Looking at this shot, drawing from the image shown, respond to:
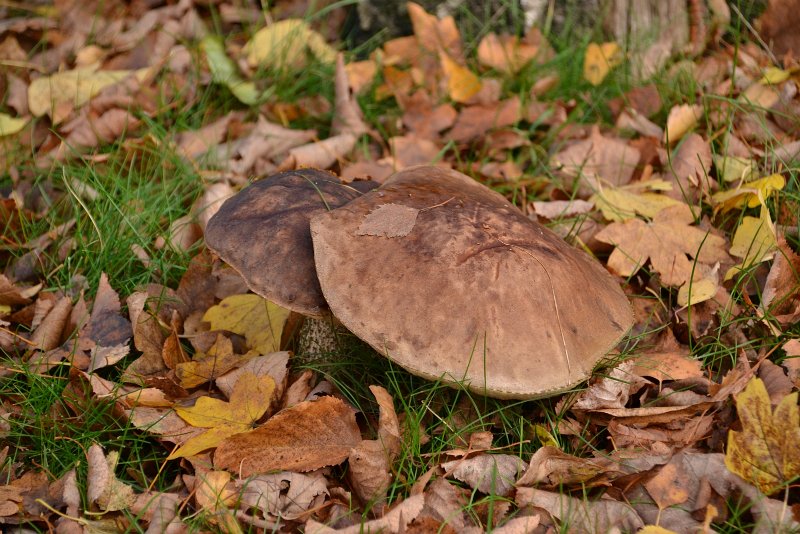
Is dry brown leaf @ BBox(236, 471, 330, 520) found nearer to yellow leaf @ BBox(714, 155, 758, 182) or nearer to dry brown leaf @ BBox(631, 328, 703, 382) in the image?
dry brown leaf @ BBox(631, 328, 703, 382)

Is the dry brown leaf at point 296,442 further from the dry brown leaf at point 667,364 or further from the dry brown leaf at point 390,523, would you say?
the dry brown leaf at point 667,364

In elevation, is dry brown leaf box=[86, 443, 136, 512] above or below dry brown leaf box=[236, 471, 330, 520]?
above

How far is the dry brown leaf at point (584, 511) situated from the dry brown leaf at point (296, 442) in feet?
1.79

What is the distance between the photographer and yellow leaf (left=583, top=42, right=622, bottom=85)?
3.89 meters

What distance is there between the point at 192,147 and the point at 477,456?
7.46 feet

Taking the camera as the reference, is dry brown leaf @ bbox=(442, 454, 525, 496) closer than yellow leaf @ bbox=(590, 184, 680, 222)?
Yes

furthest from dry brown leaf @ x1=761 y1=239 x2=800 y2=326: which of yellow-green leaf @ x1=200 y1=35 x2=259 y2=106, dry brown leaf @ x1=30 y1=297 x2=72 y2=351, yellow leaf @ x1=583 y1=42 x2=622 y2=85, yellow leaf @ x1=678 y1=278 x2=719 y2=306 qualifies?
yellow-green leaf @ x1=200 y1=35 x2=259 y2=106

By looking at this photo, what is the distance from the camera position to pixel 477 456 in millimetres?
2199

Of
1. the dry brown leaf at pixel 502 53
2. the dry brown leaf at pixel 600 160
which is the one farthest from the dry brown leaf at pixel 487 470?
the dry brown leaf at pixel 502 53

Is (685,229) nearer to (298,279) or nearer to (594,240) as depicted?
(594,240)

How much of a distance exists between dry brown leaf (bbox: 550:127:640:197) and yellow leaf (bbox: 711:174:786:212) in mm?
483

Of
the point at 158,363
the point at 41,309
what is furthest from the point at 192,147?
the point at 158,363

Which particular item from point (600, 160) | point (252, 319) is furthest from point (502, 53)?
point (252, 319)

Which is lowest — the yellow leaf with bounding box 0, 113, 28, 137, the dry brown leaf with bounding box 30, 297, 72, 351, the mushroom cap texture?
the dry brown leaf with bounding box 30, 297, 72, 351
